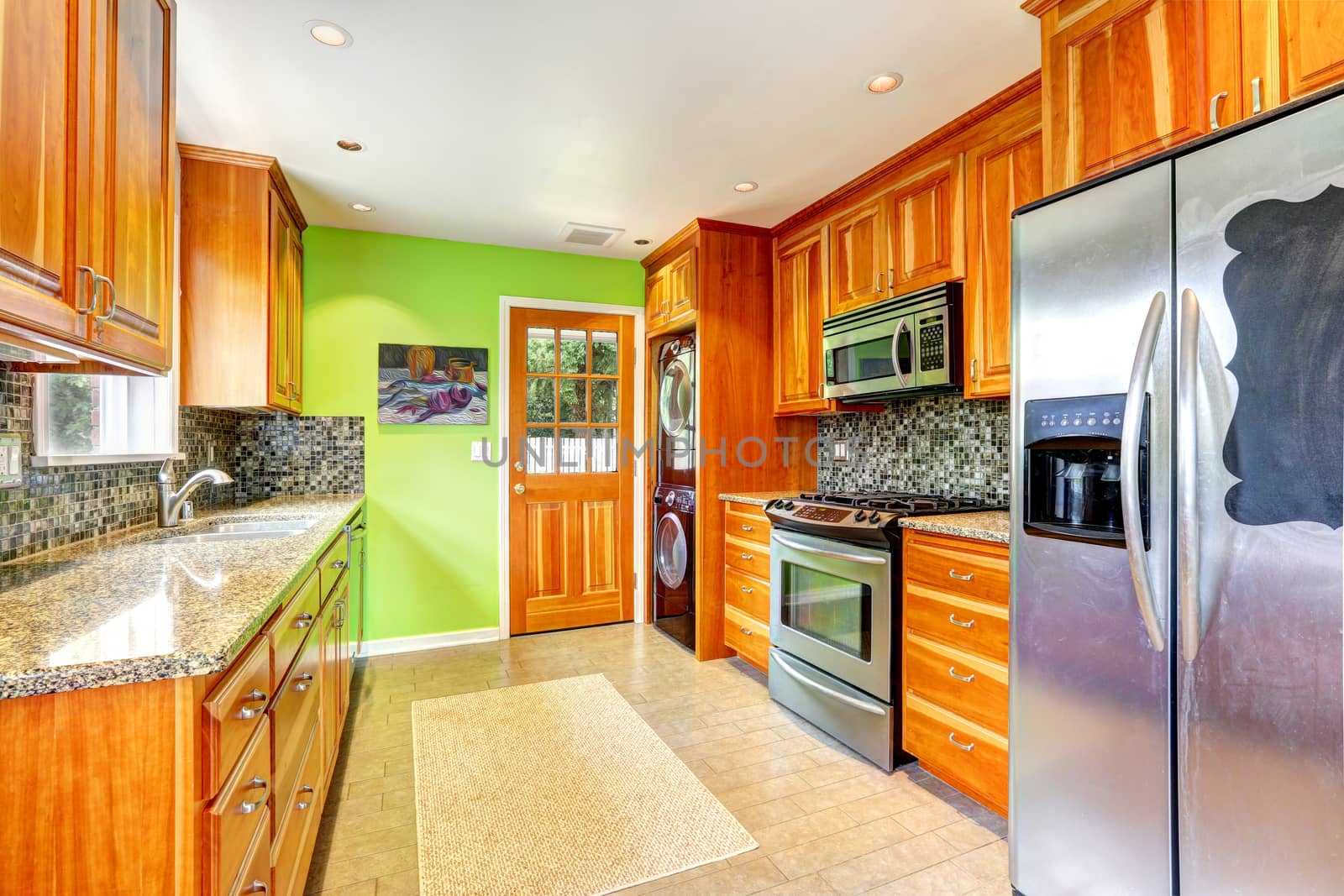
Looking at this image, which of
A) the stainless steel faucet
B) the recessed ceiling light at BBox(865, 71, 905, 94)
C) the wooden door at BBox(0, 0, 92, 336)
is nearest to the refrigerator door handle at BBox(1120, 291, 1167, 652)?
the recessed ceiling light at BBox(865, 71, 905, 94)

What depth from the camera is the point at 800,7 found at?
1.85 meters

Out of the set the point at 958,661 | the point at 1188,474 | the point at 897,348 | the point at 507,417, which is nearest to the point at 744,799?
the point at 958,661

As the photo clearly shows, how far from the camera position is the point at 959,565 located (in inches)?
82.5

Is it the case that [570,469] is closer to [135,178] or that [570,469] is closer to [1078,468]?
[135,178]

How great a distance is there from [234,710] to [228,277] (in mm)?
2389

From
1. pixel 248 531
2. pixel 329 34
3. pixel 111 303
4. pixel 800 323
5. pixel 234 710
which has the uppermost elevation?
pixel 329 34

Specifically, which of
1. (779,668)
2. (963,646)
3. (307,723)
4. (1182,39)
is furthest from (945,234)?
(307,723)

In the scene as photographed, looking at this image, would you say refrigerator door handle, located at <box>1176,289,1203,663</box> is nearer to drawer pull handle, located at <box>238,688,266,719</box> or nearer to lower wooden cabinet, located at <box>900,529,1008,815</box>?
lower wooden cabinet, located at <box>900,529,1008,815</box>

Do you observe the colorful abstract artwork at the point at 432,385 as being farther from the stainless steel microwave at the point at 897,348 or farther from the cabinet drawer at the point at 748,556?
the stainless steel microwave at the point at 897,348

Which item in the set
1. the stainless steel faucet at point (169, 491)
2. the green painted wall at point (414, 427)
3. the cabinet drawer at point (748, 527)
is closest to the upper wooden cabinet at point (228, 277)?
the stainless steel faucet at point (169, 491)

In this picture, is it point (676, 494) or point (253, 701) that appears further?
point (676, 494)

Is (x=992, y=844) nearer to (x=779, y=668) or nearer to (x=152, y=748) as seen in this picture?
(x=779, y=668)

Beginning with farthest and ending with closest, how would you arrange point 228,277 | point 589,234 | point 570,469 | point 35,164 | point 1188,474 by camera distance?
point 570,469, point 589,234, point 228,277, point 1188,474, point 35,164

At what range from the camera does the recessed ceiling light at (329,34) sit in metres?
1.91
